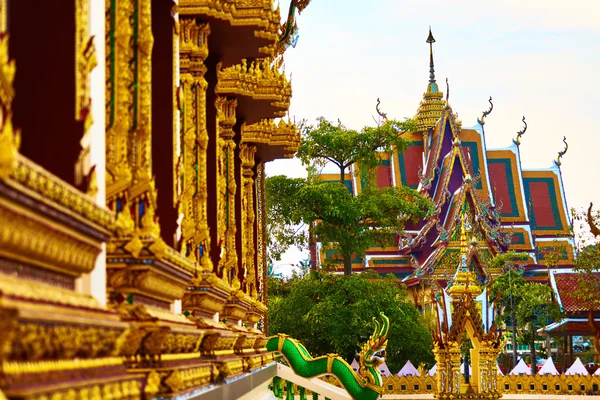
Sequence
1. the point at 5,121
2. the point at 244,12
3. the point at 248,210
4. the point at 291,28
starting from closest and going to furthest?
the point at 5,121, the point at 244,12, the point at 248,210, the point at 291,28

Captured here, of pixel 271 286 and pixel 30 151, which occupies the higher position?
pixel 271 286

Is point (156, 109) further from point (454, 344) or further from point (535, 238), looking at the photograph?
point (535, 238)

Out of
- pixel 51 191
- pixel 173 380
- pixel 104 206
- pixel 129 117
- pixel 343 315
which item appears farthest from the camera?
pixel 343 315

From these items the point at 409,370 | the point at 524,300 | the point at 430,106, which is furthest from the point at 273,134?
the point at 430,106

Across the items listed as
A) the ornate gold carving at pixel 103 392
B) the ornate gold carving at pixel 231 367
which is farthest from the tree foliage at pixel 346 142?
the ornate gold carving at pixel 103 392

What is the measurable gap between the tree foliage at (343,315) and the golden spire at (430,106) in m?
25.4

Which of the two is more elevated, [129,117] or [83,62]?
[129,117]

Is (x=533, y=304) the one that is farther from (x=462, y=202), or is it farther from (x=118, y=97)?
(x=118, y=97)

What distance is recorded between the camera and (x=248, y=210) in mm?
17250

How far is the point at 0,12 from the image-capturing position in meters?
2.78

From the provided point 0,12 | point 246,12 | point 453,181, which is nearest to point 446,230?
point 453,181

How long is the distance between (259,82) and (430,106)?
43.6 m

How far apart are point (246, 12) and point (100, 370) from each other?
7.24 m

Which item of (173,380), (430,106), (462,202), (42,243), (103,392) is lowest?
(103,392)
